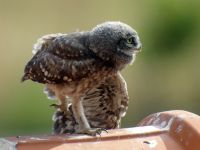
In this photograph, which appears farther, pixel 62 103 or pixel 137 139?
pixel 62 103

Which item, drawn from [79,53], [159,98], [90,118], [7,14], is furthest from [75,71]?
[7,14]

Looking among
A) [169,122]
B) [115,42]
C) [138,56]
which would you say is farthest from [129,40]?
[138,56]

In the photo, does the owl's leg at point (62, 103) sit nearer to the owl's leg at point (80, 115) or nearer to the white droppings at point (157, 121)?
the owl's leg at point (80, 115)

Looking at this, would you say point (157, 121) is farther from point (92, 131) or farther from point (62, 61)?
point (62, 61)

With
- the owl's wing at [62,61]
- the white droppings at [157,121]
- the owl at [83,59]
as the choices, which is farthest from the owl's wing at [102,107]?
the white droppings at [157,121]

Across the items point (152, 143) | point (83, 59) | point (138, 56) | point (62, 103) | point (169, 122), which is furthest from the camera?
point (138, 56)

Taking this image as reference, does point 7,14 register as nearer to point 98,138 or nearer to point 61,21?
point 61,21
